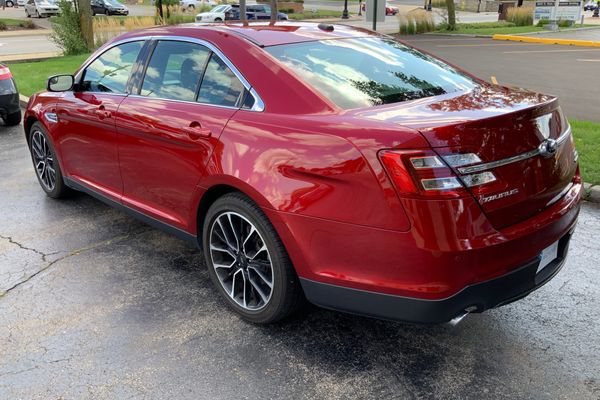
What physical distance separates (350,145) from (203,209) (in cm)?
125

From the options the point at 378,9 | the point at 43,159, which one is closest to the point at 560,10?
the point at 378,9

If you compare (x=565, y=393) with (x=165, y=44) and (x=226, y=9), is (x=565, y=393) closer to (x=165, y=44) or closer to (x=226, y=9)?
(x=165, y=44)

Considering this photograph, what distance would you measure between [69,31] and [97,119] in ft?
47.9

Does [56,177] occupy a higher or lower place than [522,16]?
lower

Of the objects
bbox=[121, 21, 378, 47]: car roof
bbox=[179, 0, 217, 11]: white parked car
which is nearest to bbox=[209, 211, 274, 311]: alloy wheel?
bbox=[121, 21, 378, 47]: car roof

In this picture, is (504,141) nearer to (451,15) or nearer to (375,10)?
(375,10)

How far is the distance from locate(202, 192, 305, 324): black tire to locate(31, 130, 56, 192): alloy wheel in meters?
2.73

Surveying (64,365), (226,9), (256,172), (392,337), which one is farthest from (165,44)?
(226,9)

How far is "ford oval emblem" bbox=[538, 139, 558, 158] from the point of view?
2648 millimetres

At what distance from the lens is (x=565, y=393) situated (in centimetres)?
262

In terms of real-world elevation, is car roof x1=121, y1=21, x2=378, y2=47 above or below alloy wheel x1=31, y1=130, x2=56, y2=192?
above

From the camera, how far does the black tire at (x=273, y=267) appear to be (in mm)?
2885

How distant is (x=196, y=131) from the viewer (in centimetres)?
324

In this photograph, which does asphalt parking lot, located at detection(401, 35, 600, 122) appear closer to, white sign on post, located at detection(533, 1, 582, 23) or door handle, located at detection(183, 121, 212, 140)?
door handle, located at detection(183, 121, 212, 140)
